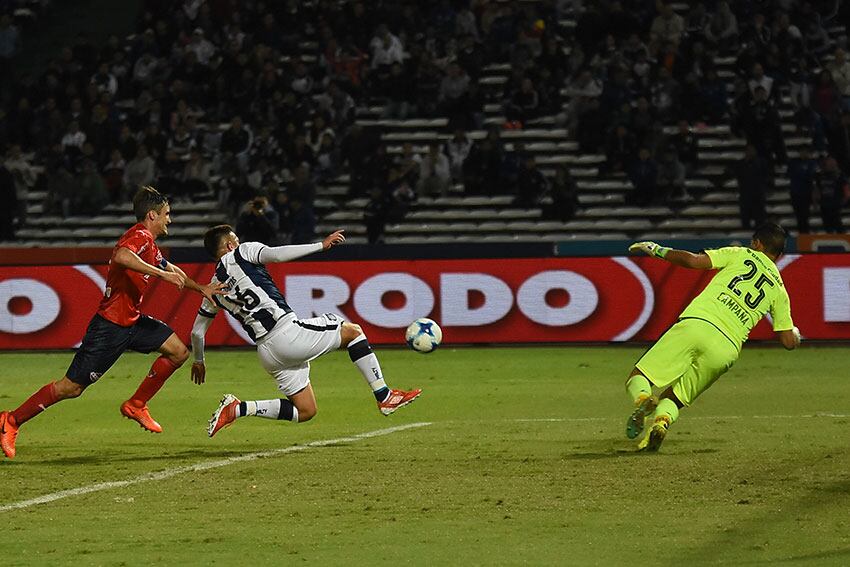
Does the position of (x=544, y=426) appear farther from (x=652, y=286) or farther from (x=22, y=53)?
(x=22, y=53)

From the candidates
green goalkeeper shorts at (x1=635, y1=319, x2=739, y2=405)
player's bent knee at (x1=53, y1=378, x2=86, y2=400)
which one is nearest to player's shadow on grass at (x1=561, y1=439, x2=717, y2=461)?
green goalkeeper shorts at (x1=635, y1=319, x2=739, y2=405)

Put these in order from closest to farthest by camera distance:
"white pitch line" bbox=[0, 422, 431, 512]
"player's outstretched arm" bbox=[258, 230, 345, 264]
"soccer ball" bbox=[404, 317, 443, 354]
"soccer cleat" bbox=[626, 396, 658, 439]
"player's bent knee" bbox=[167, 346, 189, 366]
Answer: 1. "white pitch line" bbox=[0, 422, 431, 512]
2. "soccer cleat" bbox=[626, 396, 658, 439]
3. "player's outstretched arm" bbox=[258, 230, 345, 264]
4. "player's bent knee" bbox=[167, 346, 189, 366]
5. "soccer ball" bbox=[404, 317, 443, 354]

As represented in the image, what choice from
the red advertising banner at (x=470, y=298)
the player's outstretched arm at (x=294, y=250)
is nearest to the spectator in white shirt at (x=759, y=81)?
the red advertising banner at (x=470, y=298)

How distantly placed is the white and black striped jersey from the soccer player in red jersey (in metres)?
0.20

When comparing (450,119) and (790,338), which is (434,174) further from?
(790,338)

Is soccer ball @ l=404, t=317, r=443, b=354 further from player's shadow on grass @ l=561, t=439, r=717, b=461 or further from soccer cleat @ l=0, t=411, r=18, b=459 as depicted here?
soccer cleat @ l=0, t=411, r=18, b=459

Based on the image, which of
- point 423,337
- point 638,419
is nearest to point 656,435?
point 638,419

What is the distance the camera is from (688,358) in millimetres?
11086

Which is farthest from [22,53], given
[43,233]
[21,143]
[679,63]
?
[679,63]

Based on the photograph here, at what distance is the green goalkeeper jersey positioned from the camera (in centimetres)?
1126

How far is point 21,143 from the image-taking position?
30.6 metres

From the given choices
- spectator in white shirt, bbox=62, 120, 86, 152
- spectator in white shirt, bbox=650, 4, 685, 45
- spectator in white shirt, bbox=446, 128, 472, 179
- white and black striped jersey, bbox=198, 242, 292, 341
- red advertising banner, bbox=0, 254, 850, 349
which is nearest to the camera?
white and black striped jersey, bbox=198, 242, 292, 341

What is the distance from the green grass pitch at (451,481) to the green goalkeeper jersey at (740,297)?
0.97m

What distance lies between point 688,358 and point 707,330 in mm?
255
